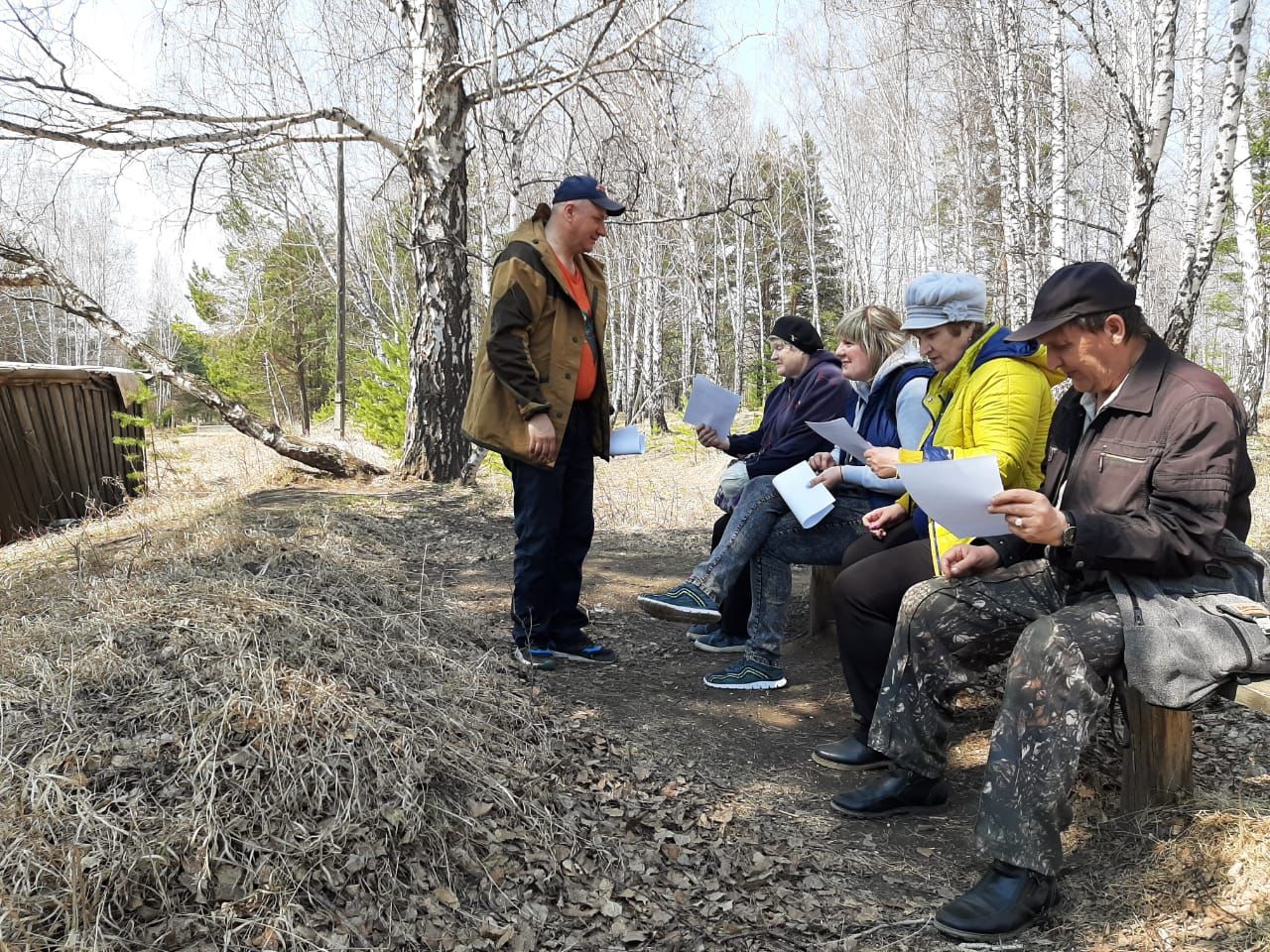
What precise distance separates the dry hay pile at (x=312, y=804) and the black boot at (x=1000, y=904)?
0.35m

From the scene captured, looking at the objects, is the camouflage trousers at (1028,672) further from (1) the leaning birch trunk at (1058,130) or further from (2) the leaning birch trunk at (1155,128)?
(1) the leaning birch trunk at (1058,130)

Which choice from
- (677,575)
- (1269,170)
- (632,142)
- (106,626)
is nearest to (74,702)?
(106,626)

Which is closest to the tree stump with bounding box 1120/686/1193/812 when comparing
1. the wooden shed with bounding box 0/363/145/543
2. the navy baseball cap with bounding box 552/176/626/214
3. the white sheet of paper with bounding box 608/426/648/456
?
the white sheet of paper with bounding box 608/426/648/456

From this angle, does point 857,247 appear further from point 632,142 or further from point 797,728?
point 797,728

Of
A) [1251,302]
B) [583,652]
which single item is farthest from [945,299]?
[1251,302]

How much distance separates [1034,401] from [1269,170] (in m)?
18.3

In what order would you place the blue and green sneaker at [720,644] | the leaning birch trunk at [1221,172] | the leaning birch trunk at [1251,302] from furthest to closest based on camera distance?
the leaning birch trunk at [1251,302] → the leaning birch trunk at [1221,172] → the blue and green sneaker at [720,644]

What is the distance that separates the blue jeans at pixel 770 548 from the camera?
3.85 meters

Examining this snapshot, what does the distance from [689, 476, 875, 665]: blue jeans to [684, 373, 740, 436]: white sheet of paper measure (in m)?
0.50

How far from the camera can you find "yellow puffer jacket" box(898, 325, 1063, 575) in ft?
9.71

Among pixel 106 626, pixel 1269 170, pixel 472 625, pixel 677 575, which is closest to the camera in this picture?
pixel 106 626

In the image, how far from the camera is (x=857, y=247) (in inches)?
1040

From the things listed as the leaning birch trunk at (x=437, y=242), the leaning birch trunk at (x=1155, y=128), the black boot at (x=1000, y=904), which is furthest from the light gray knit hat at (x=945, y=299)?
the leaning birch trunk at (x=437, y=242)

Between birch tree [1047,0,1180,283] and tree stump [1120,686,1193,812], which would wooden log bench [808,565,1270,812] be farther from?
A: birch tree [1047,0,1180,283]
